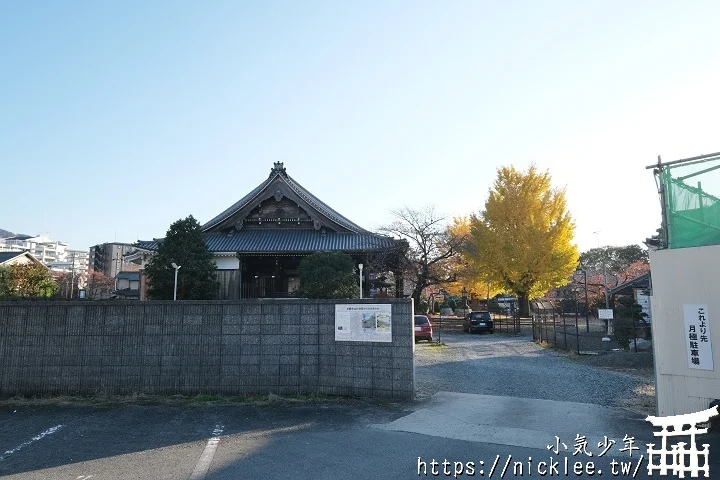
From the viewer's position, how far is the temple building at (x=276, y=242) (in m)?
21.5

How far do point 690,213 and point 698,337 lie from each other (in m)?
1.68

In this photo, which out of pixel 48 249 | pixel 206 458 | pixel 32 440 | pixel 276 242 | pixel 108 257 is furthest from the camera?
pixel 48 249

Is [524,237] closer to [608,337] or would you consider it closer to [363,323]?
[608,337]

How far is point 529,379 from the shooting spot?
10.5 meters

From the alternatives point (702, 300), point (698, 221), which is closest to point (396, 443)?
point (702, 300)

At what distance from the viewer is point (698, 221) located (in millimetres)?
6590

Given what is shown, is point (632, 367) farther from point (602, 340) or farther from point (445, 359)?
point (602, 340)

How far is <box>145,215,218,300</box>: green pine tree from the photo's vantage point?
16344 millimetres

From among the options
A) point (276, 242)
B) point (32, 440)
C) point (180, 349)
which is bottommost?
point (32, 440)

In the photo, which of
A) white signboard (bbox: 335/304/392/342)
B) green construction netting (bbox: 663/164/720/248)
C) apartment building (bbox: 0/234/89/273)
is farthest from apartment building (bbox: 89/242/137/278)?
green construction netting (bbox: 663/164/720/248)

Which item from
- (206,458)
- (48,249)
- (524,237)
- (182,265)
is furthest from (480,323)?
(48,249)

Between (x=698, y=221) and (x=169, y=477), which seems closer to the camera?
(x=169, y=477)

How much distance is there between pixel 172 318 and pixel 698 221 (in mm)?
8537

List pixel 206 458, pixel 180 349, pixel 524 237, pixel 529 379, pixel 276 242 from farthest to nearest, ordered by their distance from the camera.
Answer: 1. pixel 524 237
2. pixel 276 242
3. pixel 529 379
4. pixel 180 349
5. pixel 206 458
